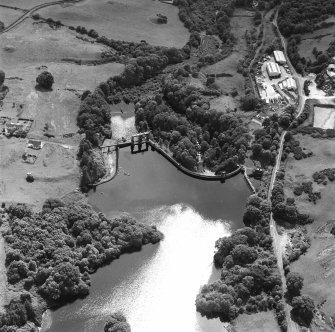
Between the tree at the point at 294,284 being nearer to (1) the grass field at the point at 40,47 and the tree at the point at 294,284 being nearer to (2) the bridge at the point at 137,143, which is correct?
(2) the bridge at the point at 137,143

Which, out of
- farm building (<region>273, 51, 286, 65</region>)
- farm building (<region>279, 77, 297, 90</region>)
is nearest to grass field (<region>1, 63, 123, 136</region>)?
farm building (<region>279, 77, 297, 90</region>)

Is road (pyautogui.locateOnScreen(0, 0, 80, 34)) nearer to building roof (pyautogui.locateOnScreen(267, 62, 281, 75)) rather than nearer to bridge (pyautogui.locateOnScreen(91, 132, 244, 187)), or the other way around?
bridge (pyautogui.locateOnScreen(91, 132, 244, 187))

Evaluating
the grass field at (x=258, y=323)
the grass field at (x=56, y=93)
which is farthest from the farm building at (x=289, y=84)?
the grass field at (x=258, y=323)

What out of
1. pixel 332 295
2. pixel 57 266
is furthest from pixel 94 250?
pixel 332 295

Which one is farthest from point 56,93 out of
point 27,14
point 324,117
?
point 324,117

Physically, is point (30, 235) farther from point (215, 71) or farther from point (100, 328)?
point (215, 71)

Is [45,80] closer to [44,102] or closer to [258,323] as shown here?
[44,102]

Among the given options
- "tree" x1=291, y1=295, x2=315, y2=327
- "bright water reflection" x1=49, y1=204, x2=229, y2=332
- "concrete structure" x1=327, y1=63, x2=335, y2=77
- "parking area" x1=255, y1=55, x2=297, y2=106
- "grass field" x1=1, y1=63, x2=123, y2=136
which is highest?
"concrete structure" x1=327, y1=63, x2=335, y2=77
